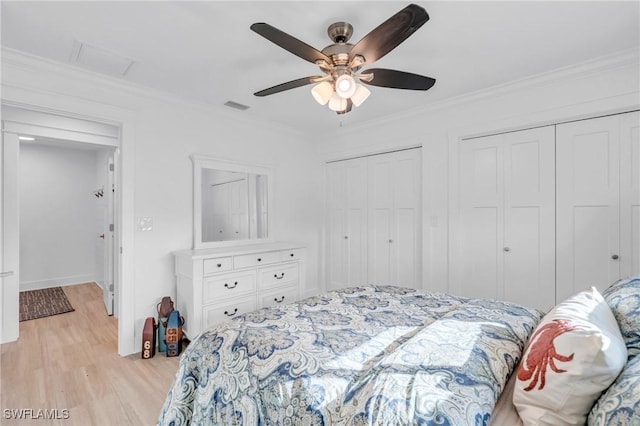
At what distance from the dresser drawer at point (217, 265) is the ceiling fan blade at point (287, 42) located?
188cm

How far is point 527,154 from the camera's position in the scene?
8.80 ft

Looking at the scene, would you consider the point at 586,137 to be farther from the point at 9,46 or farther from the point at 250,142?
the point at 9,46

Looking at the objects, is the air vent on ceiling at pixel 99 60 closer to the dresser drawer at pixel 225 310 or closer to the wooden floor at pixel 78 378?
the dresser drawer at pixel 225 310

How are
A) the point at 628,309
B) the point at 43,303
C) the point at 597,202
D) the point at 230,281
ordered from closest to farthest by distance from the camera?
the point at 628,309 < the point at 597,202 < the point at 230,281 < the point at 43,303

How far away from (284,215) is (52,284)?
4.00m

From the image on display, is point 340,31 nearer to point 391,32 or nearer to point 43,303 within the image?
point 391,32

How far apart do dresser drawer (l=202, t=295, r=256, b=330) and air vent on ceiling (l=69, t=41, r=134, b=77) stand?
2014 millimetres

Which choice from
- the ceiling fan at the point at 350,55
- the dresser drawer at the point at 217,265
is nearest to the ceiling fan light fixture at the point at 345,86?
the ceiling fan at the point at 350,55

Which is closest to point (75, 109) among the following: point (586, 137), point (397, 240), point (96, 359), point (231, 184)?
point (231, 184)

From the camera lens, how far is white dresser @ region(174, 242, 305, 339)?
8.82 feet

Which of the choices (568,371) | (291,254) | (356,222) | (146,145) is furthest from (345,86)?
(356,222)

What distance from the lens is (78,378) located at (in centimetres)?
227

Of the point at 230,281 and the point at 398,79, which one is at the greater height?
the point at 398,79

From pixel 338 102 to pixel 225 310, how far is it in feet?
6.80
